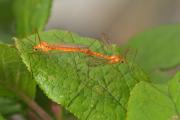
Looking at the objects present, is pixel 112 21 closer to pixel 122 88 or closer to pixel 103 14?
pixel 103 14

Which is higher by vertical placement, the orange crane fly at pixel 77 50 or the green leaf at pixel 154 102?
the orange crane fly at pixel 77 50

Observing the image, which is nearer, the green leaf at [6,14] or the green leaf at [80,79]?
the green leaf at [80,79]

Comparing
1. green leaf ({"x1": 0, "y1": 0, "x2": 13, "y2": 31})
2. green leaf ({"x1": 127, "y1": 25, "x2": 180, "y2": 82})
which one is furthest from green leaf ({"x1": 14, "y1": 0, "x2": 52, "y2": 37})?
green leaf ({"x1": 127, "y1": 25, "x2": 180, "y2": 82})

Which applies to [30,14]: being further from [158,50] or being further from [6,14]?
[158,50]

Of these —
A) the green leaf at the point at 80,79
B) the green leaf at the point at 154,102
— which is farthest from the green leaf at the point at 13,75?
the green leaf at the point at 154,102

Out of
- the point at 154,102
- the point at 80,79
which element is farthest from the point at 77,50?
the point at 154,102

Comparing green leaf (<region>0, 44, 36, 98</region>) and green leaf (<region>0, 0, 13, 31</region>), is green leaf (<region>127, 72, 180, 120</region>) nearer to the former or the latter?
green leaf (<region>0, 44, 36, 98</region>)

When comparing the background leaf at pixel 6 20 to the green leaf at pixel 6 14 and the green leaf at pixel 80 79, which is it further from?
the green leaf at pixel 80 79
